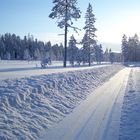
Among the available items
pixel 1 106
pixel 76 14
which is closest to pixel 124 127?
pixel 1 106

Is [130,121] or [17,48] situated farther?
[17,48]

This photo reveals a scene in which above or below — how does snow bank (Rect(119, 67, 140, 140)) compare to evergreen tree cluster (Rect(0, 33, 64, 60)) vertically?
below

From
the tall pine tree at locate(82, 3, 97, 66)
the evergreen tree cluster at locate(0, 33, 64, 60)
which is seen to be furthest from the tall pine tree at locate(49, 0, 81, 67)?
the evergreen tree cluster at locate(0, 33, 64, 60)

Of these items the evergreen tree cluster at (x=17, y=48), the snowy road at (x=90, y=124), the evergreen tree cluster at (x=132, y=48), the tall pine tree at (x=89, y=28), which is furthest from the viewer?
the evergreen tree cluster at (x=132, y=48)

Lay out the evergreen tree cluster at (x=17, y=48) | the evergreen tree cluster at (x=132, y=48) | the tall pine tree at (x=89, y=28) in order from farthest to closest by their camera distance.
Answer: the evergreen tree cluster at (x=132, y=48), the evergreen tree cluster at (x=17, y=48), the tall pine tree at (x=89, y=28)

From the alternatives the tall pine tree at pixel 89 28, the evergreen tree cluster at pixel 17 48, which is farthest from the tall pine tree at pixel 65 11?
the evergreen tree cluster at pixel 17 48

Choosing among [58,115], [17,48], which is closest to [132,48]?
[17,48]

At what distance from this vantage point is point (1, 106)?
11594 millimetres

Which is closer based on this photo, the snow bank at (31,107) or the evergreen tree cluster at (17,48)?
the snow bank at (31,107)

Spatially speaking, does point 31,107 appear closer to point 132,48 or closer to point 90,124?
point 90,124

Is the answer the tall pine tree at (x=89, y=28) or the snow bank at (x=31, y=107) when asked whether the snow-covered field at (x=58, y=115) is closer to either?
the snow bank at (x=31, y=107)

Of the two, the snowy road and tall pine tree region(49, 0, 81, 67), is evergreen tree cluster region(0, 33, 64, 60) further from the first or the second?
the snowy road

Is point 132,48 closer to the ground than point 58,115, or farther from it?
farther from it

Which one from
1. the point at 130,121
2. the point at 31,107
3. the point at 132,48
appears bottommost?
the point at 130,121
